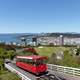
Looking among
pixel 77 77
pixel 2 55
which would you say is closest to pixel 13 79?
pixel 77 77

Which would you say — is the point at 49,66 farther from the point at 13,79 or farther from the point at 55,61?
the point at 13,79

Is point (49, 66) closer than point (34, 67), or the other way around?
point (34, 67)

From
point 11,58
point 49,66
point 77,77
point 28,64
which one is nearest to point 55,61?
point 49,66

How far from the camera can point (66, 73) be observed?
32.6 meters

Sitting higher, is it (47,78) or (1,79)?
(47,78)

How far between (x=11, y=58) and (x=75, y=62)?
108 feet

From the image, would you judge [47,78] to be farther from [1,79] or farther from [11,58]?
[11,58]

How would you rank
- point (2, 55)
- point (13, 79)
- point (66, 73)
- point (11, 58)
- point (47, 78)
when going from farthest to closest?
point (11, 58), point (2, 55), point (66, 73), point (13, 79), point (47, 78)

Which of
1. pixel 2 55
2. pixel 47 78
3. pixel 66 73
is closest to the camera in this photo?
pixel 47 78

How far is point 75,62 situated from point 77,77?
26.4 feet

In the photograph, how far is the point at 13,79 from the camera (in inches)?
1101

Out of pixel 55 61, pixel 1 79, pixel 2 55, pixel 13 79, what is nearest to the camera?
pixel 13 79

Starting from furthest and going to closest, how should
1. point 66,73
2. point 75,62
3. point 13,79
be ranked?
point 75,62 → point 66,73 → point 13,79

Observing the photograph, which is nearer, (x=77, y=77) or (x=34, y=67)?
(x=77, y=77)
